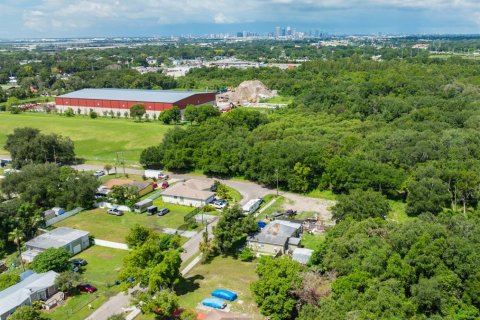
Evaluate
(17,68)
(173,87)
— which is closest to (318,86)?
(173,87)

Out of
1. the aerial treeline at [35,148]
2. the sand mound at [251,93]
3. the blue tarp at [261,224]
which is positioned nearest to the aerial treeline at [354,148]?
the blue tarp at [261,224]

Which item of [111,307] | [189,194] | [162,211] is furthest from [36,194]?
[111,307]

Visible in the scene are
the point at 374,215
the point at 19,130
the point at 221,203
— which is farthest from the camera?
the point at 19,130

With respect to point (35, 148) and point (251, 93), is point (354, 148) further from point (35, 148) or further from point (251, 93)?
point (251, 93)

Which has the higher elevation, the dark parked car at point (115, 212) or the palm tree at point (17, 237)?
the palm tree at point (17, 237)

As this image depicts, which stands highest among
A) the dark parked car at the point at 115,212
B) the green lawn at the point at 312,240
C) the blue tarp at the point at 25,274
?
the blue tarp at the point at 25,274

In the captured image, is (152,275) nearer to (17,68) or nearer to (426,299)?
(426,299)

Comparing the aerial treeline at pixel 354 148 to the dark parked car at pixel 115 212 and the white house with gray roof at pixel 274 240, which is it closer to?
the white house with gray roof at pixel 274 240
